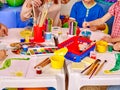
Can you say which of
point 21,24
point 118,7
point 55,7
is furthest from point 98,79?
point 21,24

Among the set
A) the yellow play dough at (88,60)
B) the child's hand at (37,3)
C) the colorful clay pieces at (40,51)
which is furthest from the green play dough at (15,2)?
the yellow play dough at (88,60)

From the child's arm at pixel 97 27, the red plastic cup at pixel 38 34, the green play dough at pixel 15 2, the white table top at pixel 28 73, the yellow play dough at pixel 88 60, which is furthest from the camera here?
the green play dough at pixel 15 2

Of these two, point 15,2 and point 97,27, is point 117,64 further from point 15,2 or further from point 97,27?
point 15,2

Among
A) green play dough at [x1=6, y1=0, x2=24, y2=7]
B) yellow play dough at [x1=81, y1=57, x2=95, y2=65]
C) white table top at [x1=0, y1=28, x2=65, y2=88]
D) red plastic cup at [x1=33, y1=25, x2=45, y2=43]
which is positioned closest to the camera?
white table top at [x1=0, y1=28, x2=65, y2=88]

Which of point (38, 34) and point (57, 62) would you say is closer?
point (57, 62)

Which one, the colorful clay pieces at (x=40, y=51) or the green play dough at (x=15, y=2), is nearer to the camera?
the colorful clay pieces at (x=40, y=51)

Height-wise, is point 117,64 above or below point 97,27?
below

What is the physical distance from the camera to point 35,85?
35.2 inches

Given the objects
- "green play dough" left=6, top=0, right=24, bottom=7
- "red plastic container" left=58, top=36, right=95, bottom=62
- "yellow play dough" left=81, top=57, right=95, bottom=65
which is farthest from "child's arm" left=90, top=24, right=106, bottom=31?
"green play dough" left=6, top=0, right=24, bottom=7

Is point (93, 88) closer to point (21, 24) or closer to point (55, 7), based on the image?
point (55, 7)

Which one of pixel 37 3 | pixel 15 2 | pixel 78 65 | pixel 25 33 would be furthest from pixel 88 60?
pixel 15 2

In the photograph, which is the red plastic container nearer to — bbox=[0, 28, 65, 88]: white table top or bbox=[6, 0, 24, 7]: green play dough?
bbox=[0, 28, 65, 88]: white table top

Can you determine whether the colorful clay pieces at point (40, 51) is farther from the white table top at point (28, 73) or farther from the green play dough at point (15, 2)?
the green play dough at point (15, 2)

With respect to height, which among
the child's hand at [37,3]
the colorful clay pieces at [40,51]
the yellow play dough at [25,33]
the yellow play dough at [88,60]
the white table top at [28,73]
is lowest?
the white table top at [28,73]
